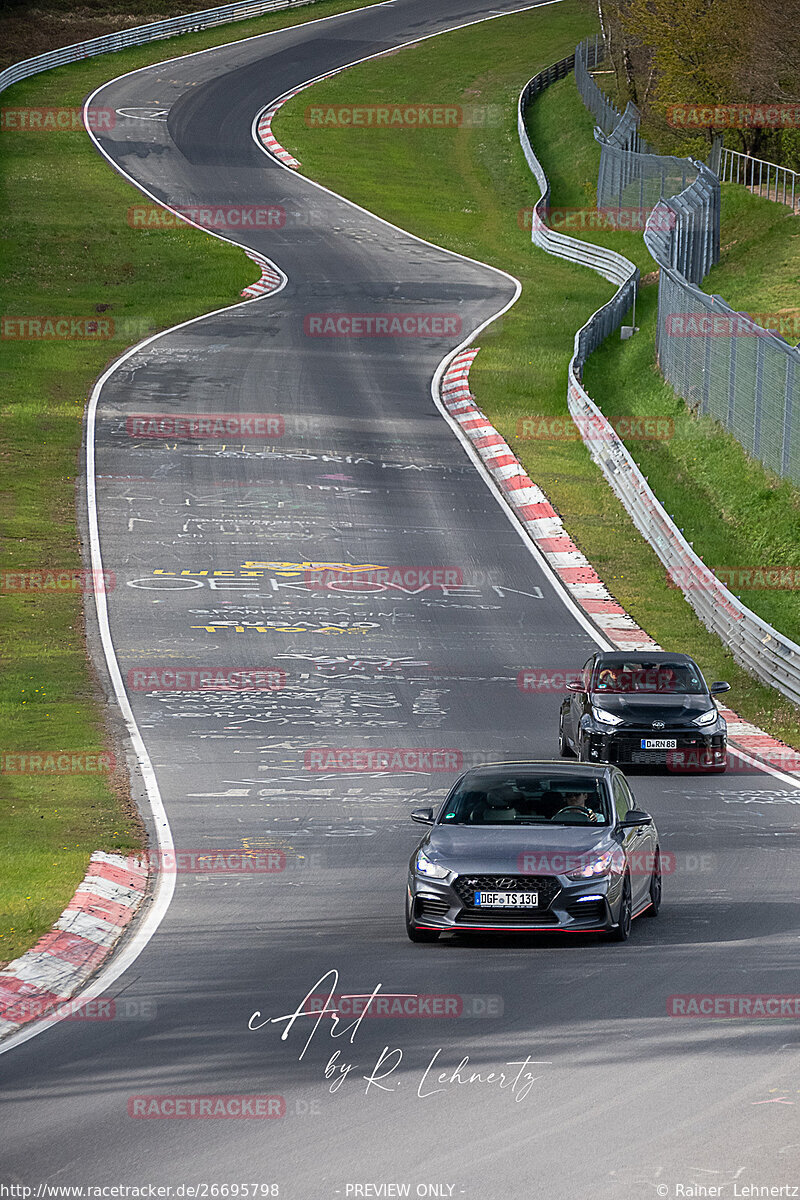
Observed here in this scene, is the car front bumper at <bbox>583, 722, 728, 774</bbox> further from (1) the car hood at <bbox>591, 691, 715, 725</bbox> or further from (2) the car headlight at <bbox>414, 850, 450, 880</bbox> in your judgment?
(2) the car headlight at <bbox>414, 850, 450, 880</bbox>

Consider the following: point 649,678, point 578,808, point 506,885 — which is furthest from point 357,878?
point 649,678

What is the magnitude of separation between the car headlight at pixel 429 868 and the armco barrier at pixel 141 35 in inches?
2934

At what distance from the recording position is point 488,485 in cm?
3756

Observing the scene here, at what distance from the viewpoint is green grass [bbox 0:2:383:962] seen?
16906 millimetres

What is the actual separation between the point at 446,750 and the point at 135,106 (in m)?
67.2

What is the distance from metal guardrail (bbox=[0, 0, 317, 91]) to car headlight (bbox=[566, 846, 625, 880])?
75014 mm

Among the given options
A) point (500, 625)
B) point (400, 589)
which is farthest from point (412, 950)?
point (400, 589)

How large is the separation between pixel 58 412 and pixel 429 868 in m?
31.2

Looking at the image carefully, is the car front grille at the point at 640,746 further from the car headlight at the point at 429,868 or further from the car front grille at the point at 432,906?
the car front grille at the point at 432,906

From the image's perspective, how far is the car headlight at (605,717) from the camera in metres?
21.0

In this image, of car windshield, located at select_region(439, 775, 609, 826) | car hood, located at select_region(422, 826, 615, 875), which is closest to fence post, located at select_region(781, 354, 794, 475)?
car windshield, located at select_region(439, 775, 609, 826)

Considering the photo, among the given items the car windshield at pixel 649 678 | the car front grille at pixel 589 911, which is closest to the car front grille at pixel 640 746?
the car windshield at pixel 649 678

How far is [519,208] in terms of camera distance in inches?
2790

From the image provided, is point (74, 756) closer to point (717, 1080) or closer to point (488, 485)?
point (717, 1080)
